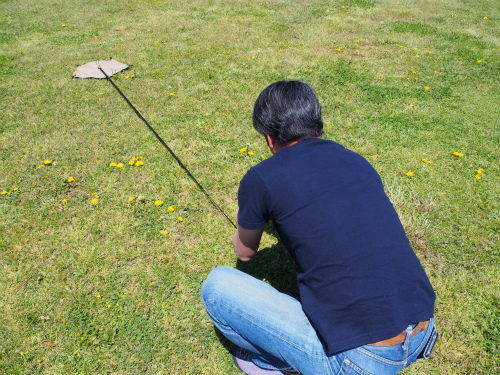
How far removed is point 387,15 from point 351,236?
7.80 m

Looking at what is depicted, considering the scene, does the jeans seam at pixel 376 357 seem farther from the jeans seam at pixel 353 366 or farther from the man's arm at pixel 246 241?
the man's arm at pixel 246 241

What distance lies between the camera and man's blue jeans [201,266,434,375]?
1324 millimetres

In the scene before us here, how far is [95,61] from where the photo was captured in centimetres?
541

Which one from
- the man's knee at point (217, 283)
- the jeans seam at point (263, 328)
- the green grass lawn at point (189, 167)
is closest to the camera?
the jeans seam at point (263, 328)

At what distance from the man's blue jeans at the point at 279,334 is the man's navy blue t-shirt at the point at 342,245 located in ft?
0.22

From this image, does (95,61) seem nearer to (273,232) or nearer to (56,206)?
(56,206)

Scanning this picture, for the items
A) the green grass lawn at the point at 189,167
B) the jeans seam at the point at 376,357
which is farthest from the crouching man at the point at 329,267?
the green grass lawn at the point at 189,167

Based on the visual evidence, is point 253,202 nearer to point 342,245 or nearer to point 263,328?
point 342,245

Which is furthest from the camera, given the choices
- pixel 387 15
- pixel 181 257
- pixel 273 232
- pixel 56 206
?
pixel 387 15

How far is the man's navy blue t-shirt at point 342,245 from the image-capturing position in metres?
1.29

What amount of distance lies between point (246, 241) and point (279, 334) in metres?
0.48

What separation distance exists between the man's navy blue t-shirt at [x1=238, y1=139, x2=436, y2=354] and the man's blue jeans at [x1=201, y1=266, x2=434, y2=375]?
0.07 metres

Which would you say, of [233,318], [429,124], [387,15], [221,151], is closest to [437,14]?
[387,15]

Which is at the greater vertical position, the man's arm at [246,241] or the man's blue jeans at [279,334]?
the man's arm at [246,241]
